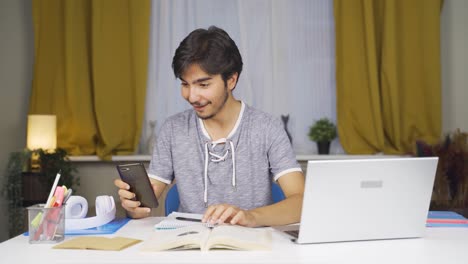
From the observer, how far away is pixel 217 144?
8.36 feet

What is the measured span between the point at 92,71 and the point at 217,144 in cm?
235

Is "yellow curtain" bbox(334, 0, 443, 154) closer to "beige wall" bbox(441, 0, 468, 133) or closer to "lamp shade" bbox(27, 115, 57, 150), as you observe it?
"beige wall" bbox(441, 0, 468, 133)

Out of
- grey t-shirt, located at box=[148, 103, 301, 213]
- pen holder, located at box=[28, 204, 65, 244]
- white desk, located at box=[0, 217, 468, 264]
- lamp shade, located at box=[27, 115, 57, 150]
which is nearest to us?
white desk, located at box=[0, 217, 468, 264]

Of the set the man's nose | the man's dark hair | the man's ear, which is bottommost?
the man's nose

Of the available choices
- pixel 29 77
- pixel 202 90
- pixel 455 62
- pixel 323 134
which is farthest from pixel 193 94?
pixel 455 62

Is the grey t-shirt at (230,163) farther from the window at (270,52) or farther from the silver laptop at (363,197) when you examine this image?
the window at (270,52)

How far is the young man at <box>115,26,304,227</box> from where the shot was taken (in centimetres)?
243

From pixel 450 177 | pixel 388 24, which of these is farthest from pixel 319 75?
pixel 450 177

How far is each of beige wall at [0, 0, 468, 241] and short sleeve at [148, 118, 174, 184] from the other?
2.17 m

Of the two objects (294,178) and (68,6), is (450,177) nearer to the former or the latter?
(294,178)

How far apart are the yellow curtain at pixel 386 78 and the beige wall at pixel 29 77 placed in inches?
7.2

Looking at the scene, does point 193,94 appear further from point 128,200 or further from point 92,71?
point 92,71

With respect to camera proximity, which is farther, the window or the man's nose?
the window

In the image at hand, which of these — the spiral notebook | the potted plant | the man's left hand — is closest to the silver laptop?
the man's left hand
